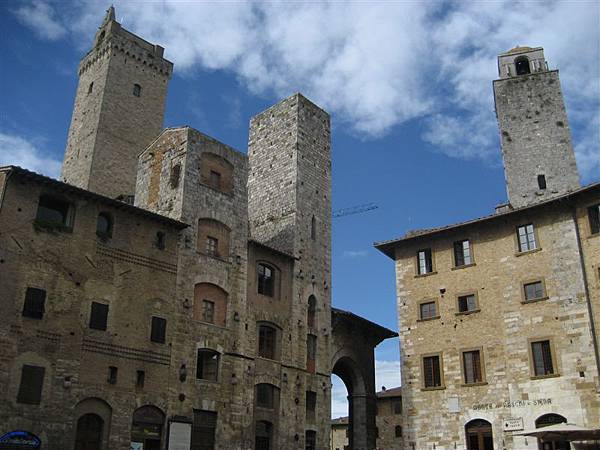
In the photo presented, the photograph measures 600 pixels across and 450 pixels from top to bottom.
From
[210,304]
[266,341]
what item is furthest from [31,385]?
[266,341]

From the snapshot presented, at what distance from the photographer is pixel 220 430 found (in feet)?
93.8

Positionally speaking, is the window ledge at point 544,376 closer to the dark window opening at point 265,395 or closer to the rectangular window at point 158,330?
the dark window opening at point 265,395

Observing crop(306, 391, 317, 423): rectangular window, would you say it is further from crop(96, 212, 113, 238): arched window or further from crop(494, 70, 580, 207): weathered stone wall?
crop(494, 70, 580, 207): weathered stone wall

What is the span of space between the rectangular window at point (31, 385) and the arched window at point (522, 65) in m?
32.6

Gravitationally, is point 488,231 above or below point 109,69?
below

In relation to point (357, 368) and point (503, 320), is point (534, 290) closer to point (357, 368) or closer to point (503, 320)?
point (503, 320)

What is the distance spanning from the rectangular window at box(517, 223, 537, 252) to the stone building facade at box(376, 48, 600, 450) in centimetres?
5

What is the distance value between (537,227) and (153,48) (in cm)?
3590

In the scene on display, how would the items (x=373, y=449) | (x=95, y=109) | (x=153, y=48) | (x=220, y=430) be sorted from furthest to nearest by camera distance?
(x=153, y=48)
(x=95, y=109)
(x=373, y=449)
(x=220, y=430)

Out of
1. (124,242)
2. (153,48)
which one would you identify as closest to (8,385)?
(124,242)

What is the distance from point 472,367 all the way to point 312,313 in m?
9.07

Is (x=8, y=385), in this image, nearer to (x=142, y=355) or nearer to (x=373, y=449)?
(x=142, y=355)

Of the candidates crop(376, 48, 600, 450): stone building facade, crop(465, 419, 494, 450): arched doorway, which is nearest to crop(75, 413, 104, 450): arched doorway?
crop(376, 48, 600, 450): stone building facade

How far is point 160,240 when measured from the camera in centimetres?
2875
